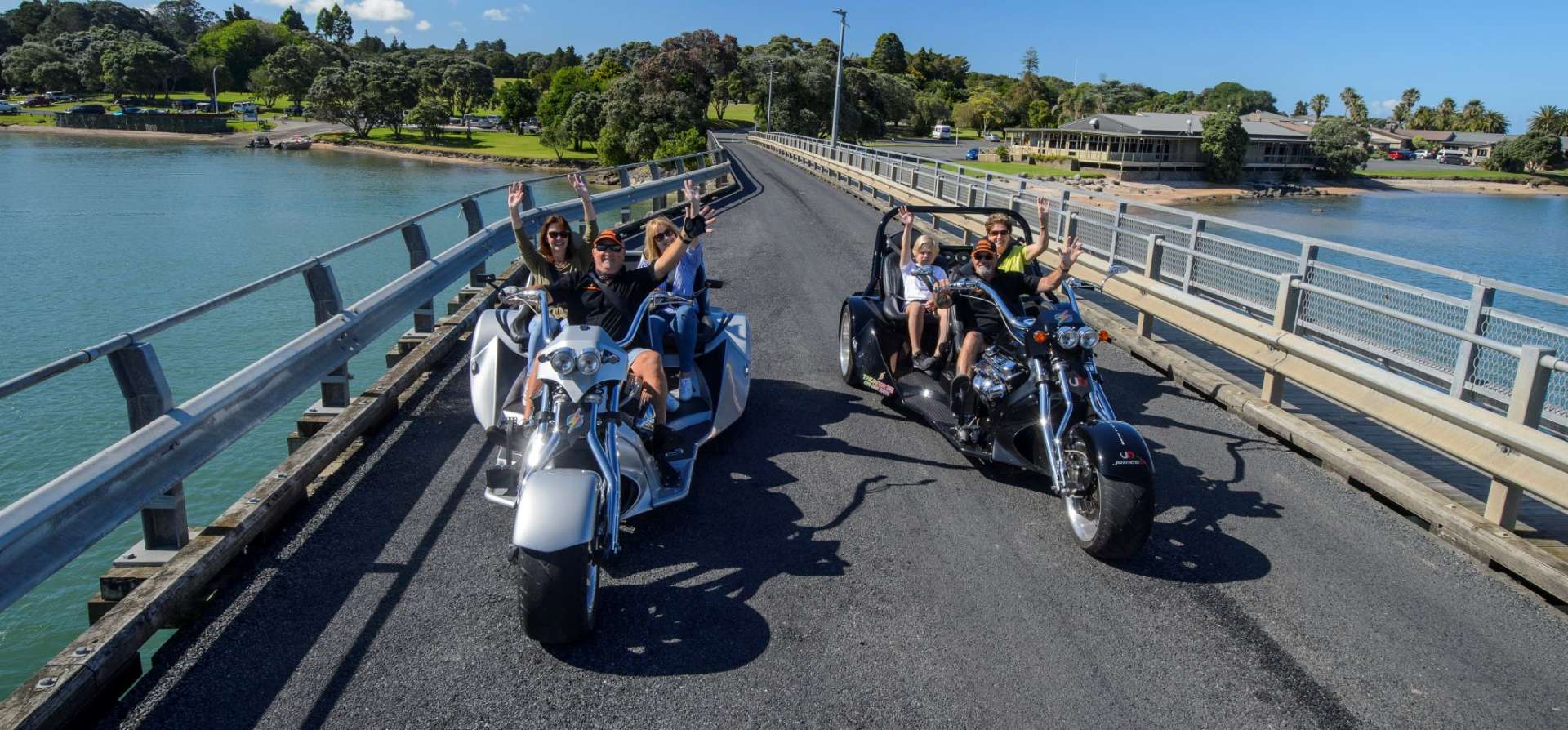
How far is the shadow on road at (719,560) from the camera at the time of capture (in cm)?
395

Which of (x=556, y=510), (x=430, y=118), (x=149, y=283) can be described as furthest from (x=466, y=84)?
(x=556, y=510)

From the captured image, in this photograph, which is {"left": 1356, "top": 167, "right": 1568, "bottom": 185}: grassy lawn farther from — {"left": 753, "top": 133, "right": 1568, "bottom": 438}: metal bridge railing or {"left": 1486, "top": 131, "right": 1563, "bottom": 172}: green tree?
{"left": 753, "top": 133, "right": 1568, "bottom": 438}: metal bridge railing

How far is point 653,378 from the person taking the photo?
212 inches

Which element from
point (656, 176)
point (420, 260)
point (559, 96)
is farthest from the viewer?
point (559, 96)

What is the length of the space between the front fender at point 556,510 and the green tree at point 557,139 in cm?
9732

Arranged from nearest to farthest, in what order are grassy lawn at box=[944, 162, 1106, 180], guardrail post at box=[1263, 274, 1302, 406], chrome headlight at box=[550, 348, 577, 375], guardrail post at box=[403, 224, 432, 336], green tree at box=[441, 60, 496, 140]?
chrome headlight at box=[550, 348, 577, 375] < guardrail post at box=[1263, 274, 1302, 406] < guardrail post at box=[403, 224, 432, 336] < grassy lawn at box=[944, 162, 1106, 180] < green tree at box=[441, 60, 496, 140]

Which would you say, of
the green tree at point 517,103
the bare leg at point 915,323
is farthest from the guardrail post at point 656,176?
the green tree at point 517,103

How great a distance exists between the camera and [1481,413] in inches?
205

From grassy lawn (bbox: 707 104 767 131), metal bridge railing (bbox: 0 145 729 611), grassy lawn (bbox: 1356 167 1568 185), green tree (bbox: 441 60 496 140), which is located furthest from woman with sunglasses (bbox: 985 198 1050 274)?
green tree (bbox: 441 60 496 140)

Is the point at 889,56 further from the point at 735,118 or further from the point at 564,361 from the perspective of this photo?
the point at 564,361

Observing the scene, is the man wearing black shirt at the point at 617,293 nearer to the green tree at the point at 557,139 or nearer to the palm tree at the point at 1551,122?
the green tree at the point at 557,139

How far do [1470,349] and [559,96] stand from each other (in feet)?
376

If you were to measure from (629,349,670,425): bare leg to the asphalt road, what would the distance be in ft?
1.90

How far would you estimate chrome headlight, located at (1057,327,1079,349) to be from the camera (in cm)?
528
